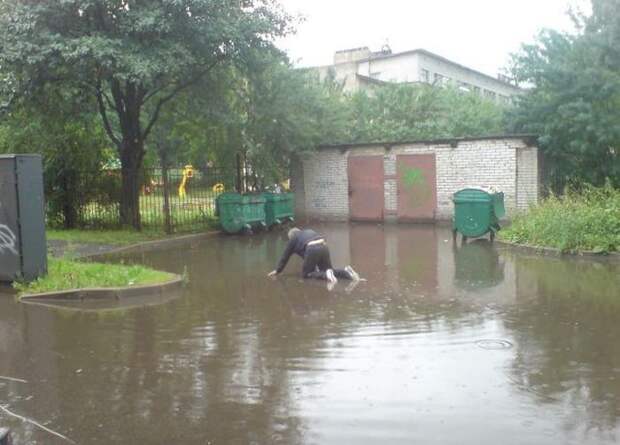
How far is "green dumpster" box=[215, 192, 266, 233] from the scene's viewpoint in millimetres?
19203

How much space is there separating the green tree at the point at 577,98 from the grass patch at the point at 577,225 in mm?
3638

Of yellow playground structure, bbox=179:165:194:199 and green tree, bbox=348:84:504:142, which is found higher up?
green tree, bbox=348:84:504:142

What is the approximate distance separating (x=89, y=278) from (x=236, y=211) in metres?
9.19

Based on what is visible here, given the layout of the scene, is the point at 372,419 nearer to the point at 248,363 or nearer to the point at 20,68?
the point at 248,363

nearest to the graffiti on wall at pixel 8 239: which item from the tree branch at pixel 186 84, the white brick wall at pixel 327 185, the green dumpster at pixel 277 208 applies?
the tree branch at pixel 186 84

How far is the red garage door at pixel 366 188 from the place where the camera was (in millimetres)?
22875

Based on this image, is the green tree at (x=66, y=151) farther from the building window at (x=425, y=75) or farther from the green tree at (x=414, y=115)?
the building window at (x=425, y=75)

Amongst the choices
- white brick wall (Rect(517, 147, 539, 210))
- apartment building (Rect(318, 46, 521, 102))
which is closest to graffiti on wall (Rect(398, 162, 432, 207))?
white brick wall (Rect(517, 147, 539, 210))

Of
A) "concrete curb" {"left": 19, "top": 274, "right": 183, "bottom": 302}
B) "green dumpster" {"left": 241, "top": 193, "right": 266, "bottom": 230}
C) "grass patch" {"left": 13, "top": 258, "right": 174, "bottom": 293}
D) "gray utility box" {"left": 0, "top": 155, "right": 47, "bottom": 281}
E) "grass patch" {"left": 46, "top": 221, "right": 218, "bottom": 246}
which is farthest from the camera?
"green dumpster" {"left": 241, "top": 193, "right": 266, "bottom": 230}

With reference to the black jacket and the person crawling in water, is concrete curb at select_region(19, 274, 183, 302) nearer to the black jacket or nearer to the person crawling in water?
the black jacket

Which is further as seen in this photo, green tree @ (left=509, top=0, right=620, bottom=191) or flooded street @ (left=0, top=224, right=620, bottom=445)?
green tree @ (left=509, top=0, right=620, bottom=191)

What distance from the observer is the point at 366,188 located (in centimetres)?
2316

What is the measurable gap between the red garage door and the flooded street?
11.7 m

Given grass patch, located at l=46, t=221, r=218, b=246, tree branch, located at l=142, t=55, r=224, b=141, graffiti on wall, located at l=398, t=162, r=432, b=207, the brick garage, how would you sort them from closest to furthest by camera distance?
1. grass patch, located at l=46, t=221, r=218, b=246
2. tree branch, located at l=142, t=55, r=224, b=141
3. the brick garage
4. graffiti on wall, located at l=398, t=162, r=432, b=207
